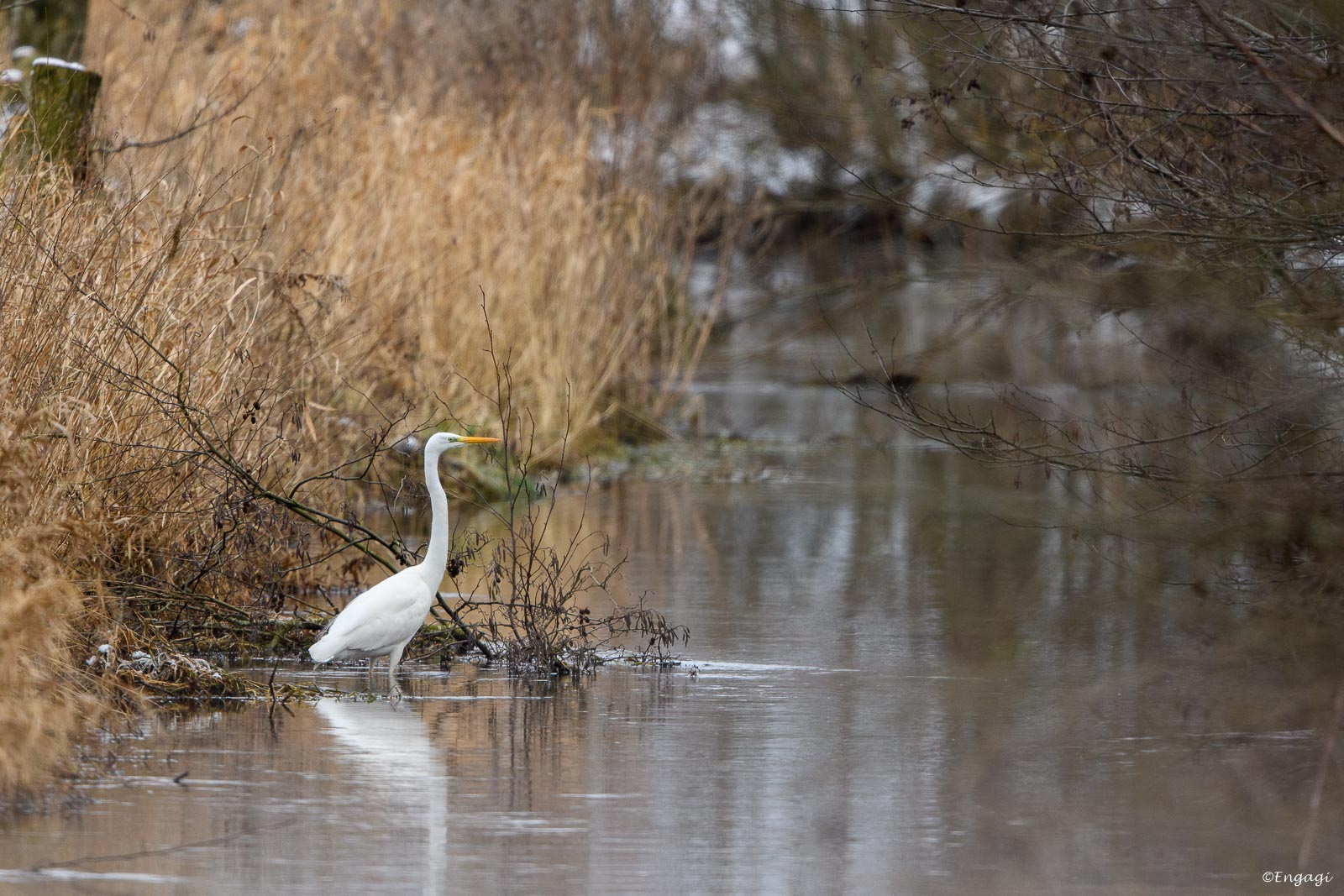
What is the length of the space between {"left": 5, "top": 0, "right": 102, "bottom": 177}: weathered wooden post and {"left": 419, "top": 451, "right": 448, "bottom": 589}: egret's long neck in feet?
7.22

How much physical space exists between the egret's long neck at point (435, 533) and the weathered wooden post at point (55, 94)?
7.22ft

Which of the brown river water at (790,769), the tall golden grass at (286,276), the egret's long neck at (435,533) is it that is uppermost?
the tall golden grass at (286,276)

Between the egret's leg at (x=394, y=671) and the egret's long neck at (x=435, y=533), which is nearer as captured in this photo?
the egret's leg at (x=394, y=671)

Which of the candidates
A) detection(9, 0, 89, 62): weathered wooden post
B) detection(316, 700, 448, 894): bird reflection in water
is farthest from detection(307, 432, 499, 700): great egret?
detection(9, 0, 89, 62): weathered wooden post

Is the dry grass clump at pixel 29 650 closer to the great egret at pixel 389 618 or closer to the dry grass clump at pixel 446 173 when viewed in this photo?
the great egret at pixel 389 618

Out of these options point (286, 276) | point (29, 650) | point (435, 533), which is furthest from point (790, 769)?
point (286, 276)

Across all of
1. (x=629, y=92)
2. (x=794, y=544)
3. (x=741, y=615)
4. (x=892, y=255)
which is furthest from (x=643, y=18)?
(x=741, y=615)

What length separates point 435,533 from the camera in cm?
754

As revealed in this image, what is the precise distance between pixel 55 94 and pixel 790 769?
18.8 feet

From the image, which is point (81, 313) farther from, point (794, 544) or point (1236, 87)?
point (794, 544)

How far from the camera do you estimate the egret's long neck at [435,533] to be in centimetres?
747

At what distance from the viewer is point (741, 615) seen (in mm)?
9445

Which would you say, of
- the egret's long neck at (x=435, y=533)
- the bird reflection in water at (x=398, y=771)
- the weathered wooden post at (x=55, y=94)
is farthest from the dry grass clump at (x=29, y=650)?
the weathered wooden post at (x=55, y=94)

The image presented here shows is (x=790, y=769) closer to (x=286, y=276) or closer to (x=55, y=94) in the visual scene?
(x=286, y=276)
